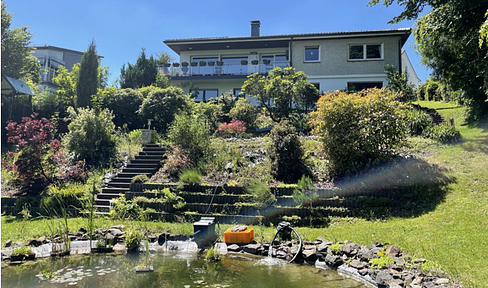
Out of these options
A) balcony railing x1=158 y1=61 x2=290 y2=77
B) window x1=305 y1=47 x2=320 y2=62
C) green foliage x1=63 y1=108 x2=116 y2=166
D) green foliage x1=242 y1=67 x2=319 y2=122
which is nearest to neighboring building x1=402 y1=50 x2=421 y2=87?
window x1=305 y1=47 x2=320 y2=62

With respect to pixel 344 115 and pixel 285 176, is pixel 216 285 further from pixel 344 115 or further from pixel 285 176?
pixel 344 115

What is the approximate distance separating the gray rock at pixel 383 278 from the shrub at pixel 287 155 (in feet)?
16.8

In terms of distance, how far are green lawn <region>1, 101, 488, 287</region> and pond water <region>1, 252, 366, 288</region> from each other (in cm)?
147

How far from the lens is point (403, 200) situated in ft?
29.4

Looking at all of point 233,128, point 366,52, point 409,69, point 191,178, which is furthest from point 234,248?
point 409,69

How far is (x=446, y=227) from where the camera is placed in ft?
22.8

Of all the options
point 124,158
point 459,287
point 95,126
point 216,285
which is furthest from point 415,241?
point 95,126

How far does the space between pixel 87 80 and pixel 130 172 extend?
10.8 m

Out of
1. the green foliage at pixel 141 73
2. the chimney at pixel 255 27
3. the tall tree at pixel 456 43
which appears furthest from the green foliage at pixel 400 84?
the green foliage at pixel 141 73

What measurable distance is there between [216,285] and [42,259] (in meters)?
4.12

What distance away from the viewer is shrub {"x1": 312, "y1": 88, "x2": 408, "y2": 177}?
967 centimetres

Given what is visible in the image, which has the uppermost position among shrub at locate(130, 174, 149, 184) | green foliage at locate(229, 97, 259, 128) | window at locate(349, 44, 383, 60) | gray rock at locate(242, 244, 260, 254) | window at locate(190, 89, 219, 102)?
window at locate(349, 44, 383, 60)

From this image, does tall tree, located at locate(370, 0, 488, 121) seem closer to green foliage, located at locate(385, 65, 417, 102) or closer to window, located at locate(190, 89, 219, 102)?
green foliage, located at locate(385, 65, 417, 102)

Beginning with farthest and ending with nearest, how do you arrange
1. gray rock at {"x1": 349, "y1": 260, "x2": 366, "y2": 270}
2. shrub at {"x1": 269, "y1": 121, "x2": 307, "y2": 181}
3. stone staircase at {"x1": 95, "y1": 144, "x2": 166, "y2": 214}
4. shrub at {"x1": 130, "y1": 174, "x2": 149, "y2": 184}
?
shrub at {"x1": 130, "y1": 174, "x2": 149, "y2": 184}, stone staircase at {"x1": 95, "y1": 144, "x2": 166, "y2": 214}, shrub at {"x1": 269, "y1": 121, "x2": 307, "y2": 181}, gray rock at {"x1": 349, "y1": 260, "x2": 366, "y2": 270}
